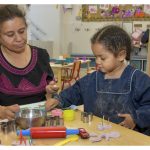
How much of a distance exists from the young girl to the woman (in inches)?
6.6

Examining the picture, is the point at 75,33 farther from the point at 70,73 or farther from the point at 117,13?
the point at 70,73

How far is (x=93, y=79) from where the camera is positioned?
1.38m

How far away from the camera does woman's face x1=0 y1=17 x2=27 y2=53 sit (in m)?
1.28

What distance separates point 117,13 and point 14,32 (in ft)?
17.0

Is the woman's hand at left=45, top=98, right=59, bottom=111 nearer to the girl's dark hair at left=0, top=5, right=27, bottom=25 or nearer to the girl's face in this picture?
the girl's face

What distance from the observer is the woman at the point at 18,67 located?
1.29m

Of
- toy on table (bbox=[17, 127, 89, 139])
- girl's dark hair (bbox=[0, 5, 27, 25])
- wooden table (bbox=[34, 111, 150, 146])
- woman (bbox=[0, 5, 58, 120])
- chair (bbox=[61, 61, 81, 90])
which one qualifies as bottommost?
chair (bbox=[61, 61, 81, 90])

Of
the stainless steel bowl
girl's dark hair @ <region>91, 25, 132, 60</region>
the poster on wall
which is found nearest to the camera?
the stainless steel bowl

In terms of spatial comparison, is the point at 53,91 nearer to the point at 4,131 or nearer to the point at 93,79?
the point at 93,79

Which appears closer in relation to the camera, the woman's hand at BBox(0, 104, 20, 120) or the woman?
the woman's hand at BBox(0, 104, 20, 120)

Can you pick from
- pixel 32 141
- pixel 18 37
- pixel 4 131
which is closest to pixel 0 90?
pixel 18 37

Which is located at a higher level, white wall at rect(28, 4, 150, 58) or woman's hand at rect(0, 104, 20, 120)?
white wall at rect(28, 4, 150, 58)

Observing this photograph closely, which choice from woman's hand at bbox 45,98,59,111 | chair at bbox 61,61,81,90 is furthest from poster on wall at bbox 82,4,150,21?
woman's hand at bbox 45,98,59,111

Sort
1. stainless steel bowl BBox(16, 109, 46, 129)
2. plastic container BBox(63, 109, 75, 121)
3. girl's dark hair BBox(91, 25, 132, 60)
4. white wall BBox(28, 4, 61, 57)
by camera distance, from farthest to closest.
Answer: white wall BBox(28, 4, 61, 57)
girl's dark hair BBox(91, 25, 132, 60)
plastic container BBox(63, 109, 75, 121)
stainless steel bowl BBox(16, 109, 46, 129)
